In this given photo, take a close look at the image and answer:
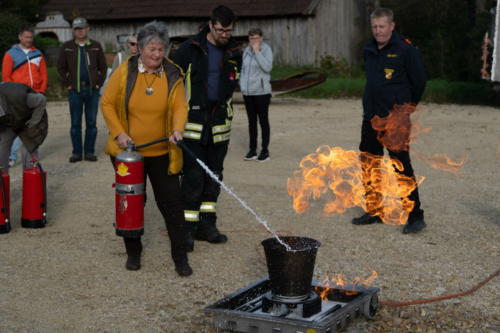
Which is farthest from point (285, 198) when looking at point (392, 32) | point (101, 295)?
point (101, 295)

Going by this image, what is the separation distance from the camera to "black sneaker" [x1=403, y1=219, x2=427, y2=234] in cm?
641

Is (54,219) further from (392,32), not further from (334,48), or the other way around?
(334,48)

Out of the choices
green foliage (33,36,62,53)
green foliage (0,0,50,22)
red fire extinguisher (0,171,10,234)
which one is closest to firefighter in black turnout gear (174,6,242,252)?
red fire extinguisher (0,171,10,234)

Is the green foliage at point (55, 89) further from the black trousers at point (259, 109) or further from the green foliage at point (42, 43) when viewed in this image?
the black trousers at point (259, 109)

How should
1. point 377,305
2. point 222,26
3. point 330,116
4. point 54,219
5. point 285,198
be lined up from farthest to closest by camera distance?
point 330,116
point 285,198
point 54,219
point 222,26
point 377,305

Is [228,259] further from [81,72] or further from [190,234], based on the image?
[81,72]

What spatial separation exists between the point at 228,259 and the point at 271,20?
24.2 m

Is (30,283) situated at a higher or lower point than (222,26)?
lower

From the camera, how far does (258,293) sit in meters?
4.57

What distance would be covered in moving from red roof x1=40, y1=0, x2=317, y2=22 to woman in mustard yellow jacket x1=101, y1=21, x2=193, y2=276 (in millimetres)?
23555

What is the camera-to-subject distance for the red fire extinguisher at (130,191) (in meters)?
4.91

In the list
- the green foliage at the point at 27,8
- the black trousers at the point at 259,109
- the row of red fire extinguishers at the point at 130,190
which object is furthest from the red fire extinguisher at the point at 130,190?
the green foliage at the point at 27,8

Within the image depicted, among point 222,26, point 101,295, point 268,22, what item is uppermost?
point 268,22

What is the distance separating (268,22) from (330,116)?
12629mm
